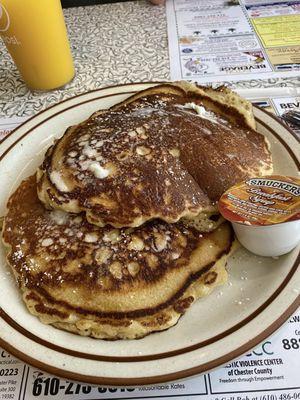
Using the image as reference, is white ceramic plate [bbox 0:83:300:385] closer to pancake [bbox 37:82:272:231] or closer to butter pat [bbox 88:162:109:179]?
pancake [bbox 37:82:272:231]

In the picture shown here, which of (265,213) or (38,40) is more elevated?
(38,40)

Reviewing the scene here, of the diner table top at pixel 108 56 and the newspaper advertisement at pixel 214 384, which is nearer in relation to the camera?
the newspaper advertisement at pixel 214 384

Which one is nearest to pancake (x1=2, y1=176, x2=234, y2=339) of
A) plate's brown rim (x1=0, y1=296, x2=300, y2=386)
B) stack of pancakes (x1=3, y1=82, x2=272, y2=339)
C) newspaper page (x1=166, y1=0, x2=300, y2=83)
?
stack of pancakes (x1=3, y1=82, x2=272, y2=339)

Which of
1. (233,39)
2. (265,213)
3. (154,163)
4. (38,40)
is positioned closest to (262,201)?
(265,213)

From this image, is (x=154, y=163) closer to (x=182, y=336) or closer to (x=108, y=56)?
(x=182, y=336)

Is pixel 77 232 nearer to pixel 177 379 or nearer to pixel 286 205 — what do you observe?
pixel 177 379

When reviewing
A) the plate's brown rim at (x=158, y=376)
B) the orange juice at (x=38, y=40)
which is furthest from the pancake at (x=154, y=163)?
the orange juice at (x=38, y=40)

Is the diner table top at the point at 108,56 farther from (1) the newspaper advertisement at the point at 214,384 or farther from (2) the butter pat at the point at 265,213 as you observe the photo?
(1) the newspaper advertisement at the point at 214,384
